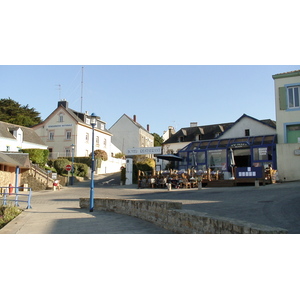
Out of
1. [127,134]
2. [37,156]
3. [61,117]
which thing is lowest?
[37,156]

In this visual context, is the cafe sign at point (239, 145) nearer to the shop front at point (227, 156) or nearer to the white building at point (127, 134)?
the shop front at point (227, 156)

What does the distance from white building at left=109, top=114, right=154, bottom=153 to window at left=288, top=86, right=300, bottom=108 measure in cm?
3720

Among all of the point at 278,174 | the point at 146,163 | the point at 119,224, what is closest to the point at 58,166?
the point at 146,163

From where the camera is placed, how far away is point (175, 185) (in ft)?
79.6

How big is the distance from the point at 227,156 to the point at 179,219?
21.0 m

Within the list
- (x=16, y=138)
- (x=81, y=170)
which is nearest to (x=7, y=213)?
(x=81, y=170)

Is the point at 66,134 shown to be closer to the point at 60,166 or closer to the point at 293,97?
the point at 60,166

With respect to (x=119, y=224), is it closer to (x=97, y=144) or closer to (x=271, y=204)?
(x=271, y=204)

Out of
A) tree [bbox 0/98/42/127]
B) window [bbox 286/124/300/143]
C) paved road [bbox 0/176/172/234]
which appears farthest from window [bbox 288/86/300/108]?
tree [bbox 0/98/42/127]

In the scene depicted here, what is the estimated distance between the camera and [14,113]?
57906 millimetres

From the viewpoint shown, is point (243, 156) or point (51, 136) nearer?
point (243, 156)

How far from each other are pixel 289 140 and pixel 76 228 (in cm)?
2156

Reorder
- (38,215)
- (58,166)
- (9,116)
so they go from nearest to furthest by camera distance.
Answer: (38,215)
(58,166)
(9,116)

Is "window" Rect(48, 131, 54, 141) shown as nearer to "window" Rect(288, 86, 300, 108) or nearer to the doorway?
the doorway
